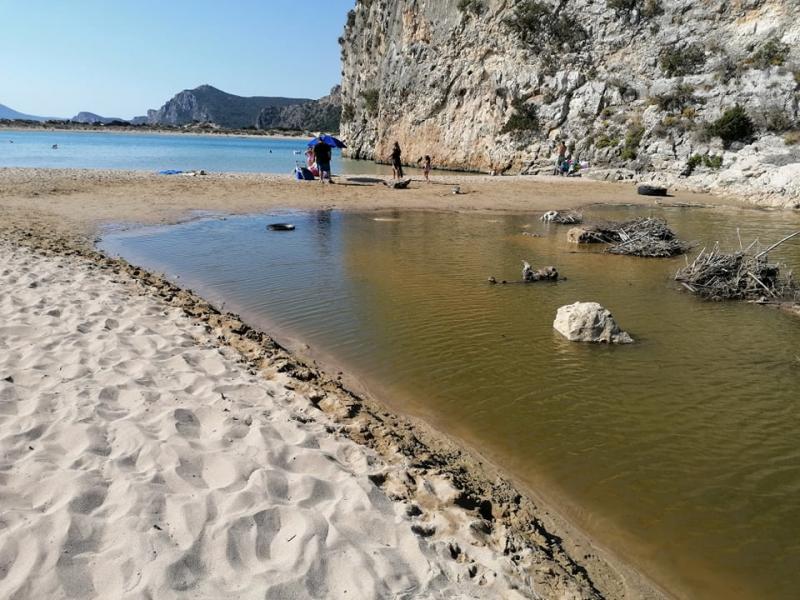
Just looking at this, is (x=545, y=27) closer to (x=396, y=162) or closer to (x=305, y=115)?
(x=396, y=162)

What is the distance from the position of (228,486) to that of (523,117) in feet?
118

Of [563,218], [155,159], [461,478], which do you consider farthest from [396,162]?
[155,159]

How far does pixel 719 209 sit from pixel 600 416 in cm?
1800

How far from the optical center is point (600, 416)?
5168 millimetres

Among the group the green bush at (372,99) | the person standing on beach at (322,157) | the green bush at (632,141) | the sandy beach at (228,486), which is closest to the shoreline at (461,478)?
the sandy beach at (228,486)

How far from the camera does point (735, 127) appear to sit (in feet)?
86.7

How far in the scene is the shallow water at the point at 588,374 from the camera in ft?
12.5

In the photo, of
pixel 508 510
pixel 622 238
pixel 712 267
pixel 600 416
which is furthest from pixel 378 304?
pixel 622 238

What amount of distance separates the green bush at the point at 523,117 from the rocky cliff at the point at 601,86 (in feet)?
0.22

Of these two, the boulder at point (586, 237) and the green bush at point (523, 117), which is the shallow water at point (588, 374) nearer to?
the boulder at point (586, 237)

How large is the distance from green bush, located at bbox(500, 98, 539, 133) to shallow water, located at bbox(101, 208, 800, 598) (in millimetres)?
25238

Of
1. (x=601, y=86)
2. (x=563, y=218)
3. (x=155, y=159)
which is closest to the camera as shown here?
(x=563, y=218)

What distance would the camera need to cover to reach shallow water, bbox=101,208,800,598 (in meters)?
3.80

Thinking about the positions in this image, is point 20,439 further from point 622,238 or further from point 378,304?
point 622,238
